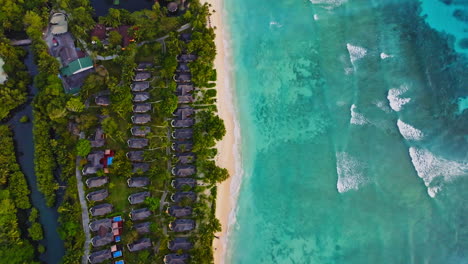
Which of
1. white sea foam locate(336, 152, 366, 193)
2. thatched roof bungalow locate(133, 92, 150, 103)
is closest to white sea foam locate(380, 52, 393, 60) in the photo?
white sea foam locate(336, 152, 366, 193)

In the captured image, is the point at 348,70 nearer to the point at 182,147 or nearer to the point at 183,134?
the point at 183,134

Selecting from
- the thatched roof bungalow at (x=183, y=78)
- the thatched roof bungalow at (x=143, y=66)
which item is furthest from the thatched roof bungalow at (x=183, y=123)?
the thatched roof bungalow at (x=143, y=66)

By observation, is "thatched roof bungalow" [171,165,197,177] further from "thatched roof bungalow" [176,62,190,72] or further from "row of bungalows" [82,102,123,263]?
"thatched roof bungalow" [176,62,190,72]

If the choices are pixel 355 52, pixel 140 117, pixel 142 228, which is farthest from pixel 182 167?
pixel 355 52

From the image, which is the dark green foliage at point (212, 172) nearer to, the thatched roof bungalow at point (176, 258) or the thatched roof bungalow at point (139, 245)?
the thatched roof bungalow at point (176, 258)

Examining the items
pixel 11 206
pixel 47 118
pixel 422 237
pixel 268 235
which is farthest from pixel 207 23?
pixel 422 237
